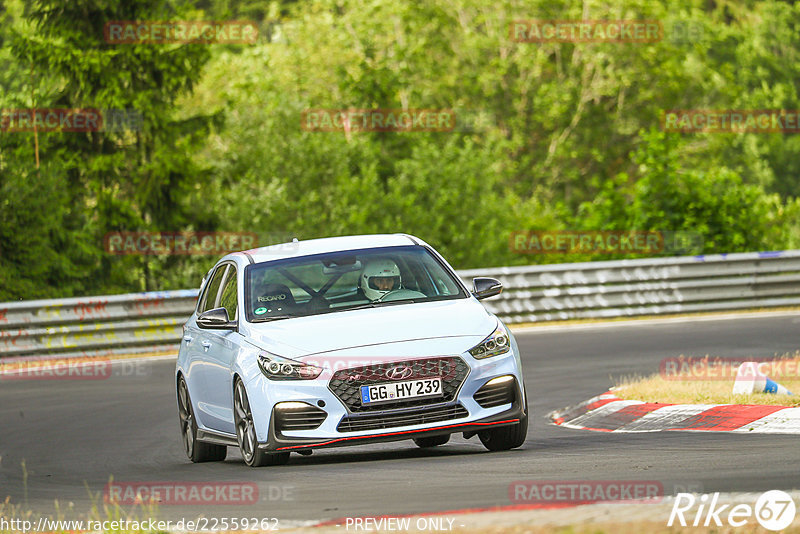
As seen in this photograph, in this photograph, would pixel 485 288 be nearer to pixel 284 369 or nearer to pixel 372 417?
pixel 372 417

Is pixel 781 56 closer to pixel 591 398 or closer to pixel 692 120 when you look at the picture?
pixel 692 120

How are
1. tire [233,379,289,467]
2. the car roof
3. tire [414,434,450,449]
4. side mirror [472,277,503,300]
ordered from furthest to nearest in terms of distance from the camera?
tire [414,434,450,449] → the car roof → side mirror [472,277,503,300] → tire [233,379,289,467]

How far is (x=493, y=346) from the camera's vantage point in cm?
970

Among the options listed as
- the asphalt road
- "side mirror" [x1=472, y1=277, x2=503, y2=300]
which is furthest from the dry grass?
"side mirror" [x1=472, y1=277, x2=503, y2=300]

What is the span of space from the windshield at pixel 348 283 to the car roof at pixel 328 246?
7 centimetres

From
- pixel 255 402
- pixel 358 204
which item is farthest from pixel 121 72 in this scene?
pixel 255 402

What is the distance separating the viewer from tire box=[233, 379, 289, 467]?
9812mm

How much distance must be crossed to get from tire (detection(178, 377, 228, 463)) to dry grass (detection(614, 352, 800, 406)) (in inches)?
142

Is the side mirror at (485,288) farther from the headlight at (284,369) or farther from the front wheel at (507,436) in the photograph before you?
the headlight at (284,369)

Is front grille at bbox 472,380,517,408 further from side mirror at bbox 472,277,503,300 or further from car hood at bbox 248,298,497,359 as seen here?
side mirror at bbox 472,277,503,300

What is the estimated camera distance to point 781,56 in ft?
215

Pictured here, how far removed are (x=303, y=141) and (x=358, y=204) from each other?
3345 millimetres

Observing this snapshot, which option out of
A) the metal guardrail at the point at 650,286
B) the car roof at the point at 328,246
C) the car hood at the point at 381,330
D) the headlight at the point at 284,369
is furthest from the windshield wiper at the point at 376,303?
the metal guardrail at the point at 650,286

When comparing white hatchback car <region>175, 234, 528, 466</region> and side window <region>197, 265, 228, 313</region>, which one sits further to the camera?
side window <region>197, 265, 228, 313</region>
